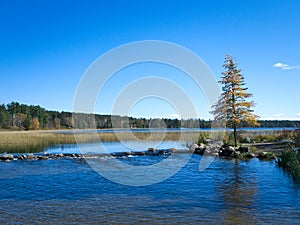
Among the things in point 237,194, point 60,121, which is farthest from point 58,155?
point 60,121

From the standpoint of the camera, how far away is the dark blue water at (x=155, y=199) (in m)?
8.19

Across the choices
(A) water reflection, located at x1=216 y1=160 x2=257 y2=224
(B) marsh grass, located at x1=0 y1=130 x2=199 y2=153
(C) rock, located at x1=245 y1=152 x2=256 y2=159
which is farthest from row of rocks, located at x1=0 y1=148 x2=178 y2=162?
(A) water reflection, located at x1=216 y1=160 x2=257 y2=224

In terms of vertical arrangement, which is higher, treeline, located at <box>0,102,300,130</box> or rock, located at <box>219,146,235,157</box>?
treeline, located at <box>0,102,300,130</box>

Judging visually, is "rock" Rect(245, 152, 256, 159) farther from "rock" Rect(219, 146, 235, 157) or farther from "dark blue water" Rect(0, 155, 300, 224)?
"dark blue water" Rect(0, 155, 300, 224)

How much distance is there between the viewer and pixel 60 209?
9148mm

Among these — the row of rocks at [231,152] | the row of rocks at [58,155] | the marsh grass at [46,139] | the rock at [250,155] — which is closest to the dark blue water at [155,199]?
the row of rocks at [231,152]

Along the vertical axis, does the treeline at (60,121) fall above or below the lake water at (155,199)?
above

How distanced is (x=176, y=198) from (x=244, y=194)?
273 cm

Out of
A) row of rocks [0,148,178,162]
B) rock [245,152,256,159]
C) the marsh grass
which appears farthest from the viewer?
the marsh grass

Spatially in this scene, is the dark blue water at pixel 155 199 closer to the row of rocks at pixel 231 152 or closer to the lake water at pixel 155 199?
the lake water at pixel 155 199

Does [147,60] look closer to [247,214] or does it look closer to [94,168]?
[94,168]

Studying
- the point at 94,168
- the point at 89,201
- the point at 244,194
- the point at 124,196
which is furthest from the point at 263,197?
the point at 94,168

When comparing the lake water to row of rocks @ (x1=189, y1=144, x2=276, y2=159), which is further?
row of rocks @ (x1=189, y1=144, x2=276, y2=159)

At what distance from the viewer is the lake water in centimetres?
819
